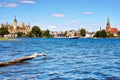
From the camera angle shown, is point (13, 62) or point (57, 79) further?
point (13, 62)

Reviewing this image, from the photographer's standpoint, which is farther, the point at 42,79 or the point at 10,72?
the point at 10,72

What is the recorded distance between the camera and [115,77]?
25.7 meters

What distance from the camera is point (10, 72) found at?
2852cm

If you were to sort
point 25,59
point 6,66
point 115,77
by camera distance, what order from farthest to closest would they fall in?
point 25,59 < point 6,66 < point 115,77

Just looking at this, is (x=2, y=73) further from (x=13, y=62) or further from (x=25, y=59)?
(x=25, y=59)

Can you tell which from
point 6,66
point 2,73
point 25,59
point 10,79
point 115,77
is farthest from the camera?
point 25,59

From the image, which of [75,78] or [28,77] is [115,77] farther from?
[28,77]

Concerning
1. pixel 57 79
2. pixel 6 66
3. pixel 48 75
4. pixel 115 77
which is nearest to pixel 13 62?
pixel 6 66

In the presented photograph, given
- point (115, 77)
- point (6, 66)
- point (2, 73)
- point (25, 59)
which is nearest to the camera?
point (115, 77)

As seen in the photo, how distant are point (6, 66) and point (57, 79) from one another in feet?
32.8

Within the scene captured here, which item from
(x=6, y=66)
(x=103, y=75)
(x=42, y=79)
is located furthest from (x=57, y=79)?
(x=6, y=66)

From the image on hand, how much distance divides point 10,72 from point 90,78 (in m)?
8.23

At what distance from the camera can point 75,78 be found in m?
25.2

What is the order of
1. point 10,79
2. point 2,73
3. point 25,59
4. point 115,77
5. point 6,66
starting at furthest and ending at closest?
point 25,59 → point 6,66 → point 2,73 → point 115,77 → point 10,79
